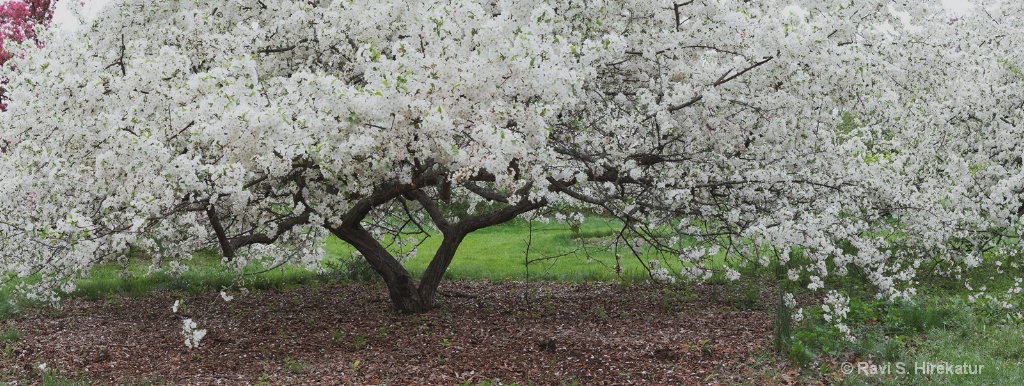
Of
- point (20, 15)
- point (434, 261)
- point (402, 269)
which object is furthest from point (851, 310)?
point (20, 15)

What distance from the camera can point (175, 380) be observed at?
6.80 meters

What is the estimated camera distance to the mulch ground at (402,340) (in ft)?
22.3

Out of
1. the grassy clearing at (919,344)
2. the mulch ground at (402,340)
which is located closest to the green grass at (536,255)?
the mulch ground at (402,340)

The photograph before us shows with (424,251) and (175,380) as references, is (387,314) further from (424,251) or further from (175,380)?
(424,251)

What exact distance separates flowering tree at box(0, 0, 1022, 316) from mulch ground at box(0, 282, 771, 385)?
0.72 metres

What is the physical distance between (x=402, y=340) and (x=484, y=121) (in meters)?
3.10

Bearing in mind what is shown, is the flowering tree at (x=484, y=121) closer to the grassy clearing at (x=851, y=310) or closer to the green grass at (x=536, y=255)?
the grassy clearing at (x=851, y=310)

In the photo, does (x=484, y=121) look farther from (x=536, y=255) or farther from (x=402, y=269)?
(x=536, y=255)

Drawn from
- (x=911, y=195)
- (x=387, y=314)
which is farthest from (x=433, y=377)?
(x=911, y=195)

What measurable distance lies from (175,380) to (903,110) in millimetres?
7983

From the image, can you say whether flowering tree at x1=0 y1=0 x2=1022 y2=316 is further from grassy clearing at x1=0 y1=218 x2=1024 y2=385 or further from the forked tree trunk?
grassy clearing at x1=0 y1=218 x2=1024 y2=385

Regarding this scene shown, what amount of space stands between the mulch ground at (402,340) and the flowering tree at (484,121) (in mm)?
715

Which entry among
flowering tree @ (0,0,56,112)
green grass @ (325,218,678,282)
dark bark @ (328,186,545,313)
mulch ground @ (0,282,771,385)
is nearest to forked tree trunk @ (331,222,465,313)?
dark bark @ (328,186,545,313)

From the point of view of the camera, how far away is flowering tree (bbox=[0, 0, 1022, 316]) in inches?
227
